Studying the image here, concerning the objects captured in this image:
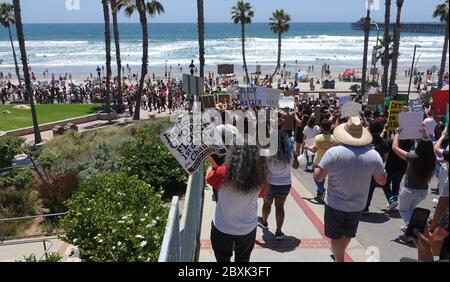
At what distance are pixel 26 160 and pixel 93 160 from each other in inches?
209

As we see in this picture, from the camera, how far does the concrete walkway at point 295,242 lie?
568 centimetres

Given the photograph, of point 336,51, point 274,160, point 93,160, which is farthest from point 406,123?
point 336,51

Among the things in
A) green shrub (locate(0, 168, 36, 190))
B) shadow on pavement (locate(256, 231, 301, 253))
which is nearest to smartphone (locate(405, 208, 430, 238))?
shadow on pavement (locate(256, 231, 301, 253))

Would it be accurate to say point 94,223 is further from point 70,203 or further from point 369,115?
point 369,115

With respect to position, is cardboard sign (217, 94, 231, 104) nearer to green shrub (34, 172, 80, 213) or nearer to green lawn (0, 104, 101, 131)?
green shrub (34, 172, 80, 213)

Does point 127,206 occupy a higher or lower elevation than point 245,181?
lower

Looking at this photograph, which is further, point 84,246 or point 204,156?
point 84,246

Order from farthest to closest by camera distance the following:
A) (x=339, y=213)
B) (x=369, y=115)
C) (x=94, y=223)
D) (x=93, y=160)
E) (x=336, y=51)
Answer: (x=336, y=51), (x=93, y=160), (x=369, y=115), (x=94, y=223), (x=339, y=213)

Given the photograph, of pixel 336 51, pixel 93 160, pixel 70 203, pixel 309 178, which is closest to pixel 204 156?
pixel 70 203

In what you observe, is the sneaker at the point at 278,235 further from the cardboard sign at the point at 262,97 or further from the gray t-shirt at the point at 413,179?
the cardboard sign at the point at 262,97

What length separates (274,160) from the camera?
5570mm

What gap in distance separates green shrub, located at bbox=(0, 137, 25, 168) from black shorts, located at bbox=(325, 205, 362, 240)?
12.6m

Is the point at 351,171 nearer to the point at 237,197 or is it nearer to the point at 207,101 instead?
the point at 237,197
